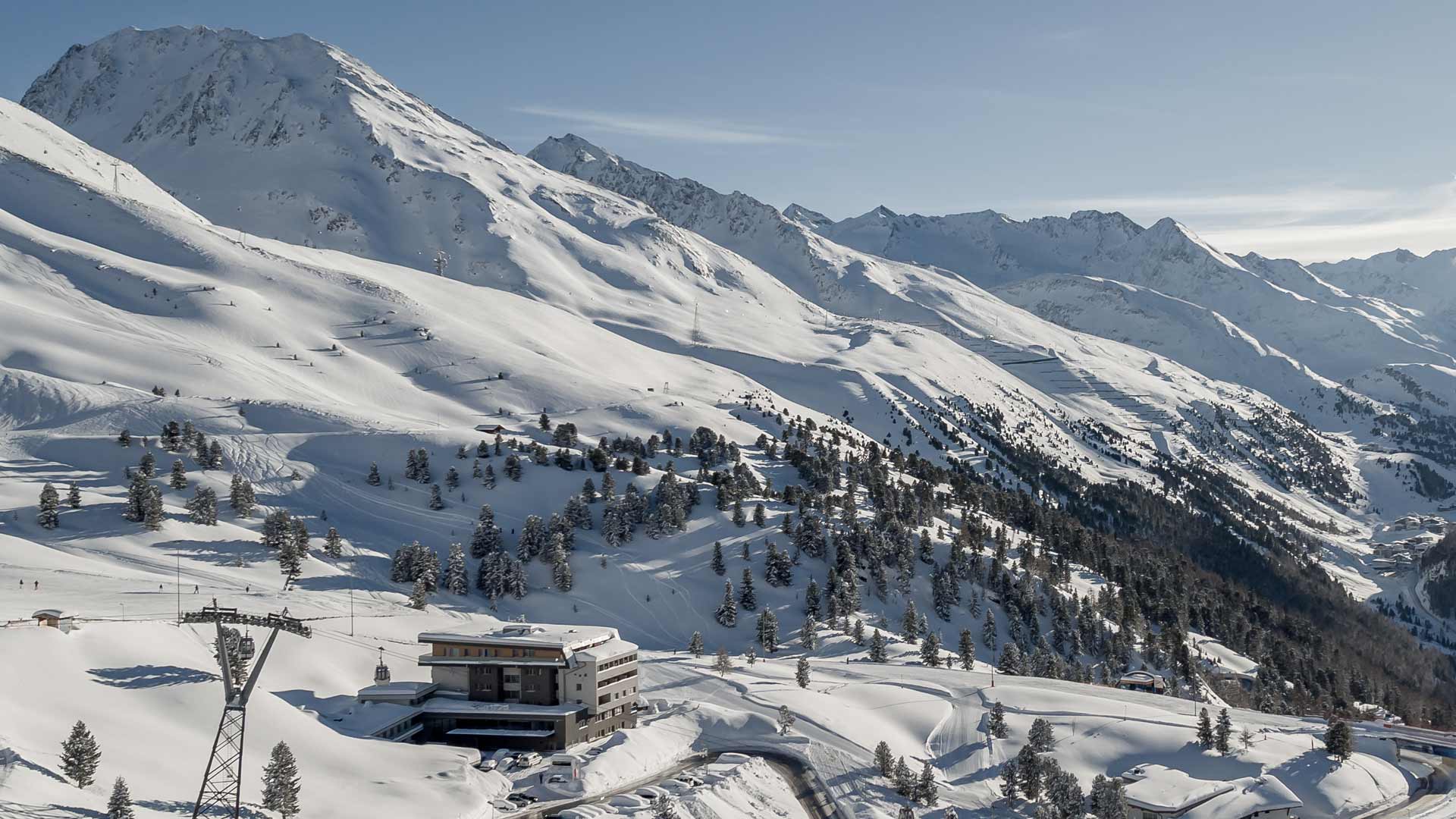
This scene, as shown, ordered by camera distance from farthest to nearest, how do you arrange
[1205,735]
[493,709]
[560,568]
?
[560,568] → [1205,735] → [493,709]

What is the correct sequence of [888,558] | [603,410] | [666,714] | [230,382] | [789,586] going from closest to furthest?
1. [666,714]
2. [789,586]
3. [888,558]
4. [230,382]
5. [603,410]

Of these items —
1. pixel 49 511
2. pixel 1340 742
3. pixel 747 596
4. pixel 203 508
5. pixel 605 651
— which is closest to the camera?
pixel 605 651

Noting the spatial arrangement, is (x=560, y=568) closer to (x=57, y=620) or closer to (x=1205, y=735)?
(x=57, y=620)

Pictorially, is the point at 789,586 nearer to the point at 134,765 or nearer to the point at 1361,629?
the point at 134,765

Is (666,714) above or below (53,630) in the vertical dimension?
below

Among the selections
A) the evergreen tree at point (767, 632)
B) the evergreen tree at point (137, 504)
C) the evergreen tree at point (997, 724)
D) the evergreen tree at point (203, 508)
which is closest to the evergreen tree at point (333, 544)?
the evergreen tree at point (203, 508)

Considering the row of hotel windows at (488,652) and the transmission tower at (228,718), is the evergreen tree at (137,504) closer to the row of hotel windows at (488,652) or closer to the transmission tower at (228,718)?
the row of hotel windows at (488,652)

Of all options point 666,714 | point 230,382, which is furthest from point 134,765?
point 230,382

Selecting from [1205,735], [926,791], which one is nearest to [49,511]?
[926,791]
